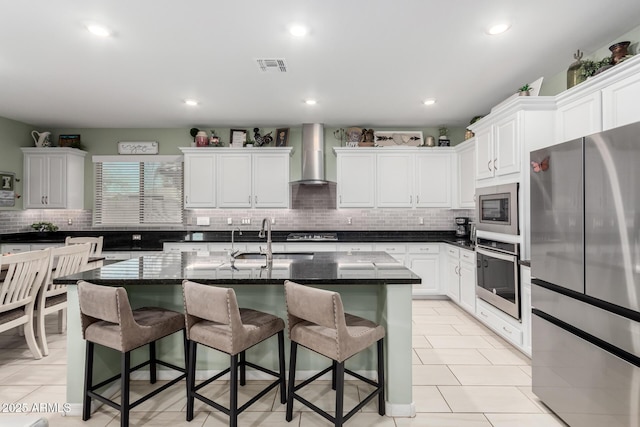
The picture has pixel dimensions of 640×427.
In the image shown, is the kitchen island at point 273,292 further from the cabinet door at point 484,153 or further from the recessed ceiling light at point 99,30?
the recessed ceiling light at point 99,30

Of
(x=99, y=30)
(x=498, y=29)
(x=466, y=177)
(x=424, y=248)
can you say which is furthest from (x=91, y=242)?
(x=466, y=177)

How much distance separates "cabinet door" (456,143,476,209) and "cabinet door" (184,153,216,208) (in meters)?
3.71

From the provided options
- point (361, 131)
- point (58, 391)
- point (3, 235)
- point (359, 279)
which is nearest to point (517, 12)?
point (359, 279)

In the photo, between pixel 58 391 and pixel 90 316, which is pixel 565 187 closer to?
pixel 90 316

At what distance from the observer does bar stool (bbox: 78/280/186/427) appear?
1.88 metres

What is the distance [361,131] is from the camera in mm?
5188

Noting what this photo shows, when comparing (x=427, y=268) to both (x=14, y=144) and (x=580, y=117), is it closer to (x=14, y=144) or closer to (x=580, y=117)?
(x=580, y=117)

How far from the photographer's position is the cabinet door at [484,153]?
3.45 m

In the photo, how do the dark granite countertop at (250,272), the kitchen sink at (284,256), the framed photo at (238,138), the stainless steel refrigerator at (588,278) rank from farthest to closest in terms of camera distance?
the framed photo at (238,138)
the kitchen sink at (284,256)
the dark granite countertop at (250,272)
the stainless steel refrigerator at (588,278)

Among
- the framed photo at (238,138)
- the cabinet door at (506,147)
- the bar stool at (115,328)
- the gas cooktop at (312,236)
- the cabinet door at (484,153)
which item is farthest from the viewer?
the framed photo at (238,138)

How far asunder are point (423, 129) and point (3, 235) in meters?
6.55

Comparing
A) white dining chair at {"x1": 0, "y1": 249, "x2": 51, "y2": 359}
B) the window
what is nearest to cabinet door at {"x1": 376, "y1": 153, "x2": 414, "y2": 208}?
the window

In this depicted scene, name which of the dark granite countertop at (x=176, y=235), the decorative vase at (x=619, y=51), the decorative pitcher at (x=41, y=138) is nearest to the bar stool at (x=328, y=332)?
the decorative vase at (x=619, y=51)

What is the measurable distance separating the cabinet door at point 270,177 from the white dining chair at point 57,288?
7.54 feet
